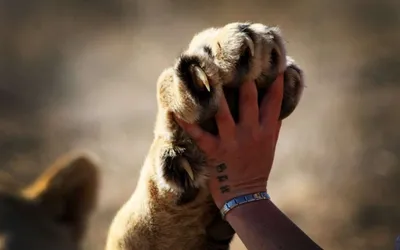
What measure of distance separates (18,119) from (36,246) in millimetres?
949

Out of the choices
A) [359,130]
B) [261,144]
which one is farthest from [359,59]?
[261,144]

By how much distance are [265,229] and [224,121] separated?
175 millimetres

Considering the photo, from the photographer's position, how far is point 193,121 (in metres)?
1.00

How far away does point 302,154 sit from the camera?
170 centimetres

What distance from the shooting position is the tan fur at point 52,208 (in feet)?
2.30

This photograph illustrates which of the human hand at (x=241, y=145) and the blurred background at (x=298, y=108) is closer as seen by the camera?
the human hand at (x=241, y=145)

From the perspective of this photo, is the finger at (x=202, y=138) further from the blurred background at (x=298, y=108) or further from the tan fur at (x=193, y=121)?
the blurred background at (x=298, y=108)

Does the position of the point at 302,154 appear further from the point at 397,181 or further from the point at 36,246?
the point at 36,246

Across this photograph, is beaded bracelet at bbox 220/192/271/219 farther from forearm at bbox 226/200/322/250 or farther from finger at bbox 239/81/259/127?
finger at bbox 239/81/259/127

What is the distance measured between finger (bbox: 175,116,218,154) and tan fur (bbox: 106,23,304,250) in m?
0.01

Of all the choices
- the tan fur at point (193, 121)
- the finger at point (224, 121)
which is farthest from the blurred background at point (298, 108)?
the finger at point (224, 121)

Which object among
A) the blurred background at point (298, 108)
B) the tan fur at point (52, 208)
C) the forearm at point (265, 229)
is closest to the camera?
the tan fur at point (52, 208)

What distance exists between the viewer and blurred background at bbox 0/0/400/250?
5.33ft

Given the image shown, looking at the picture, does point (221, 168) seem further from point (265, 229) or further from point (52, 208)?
point (52, 208)
